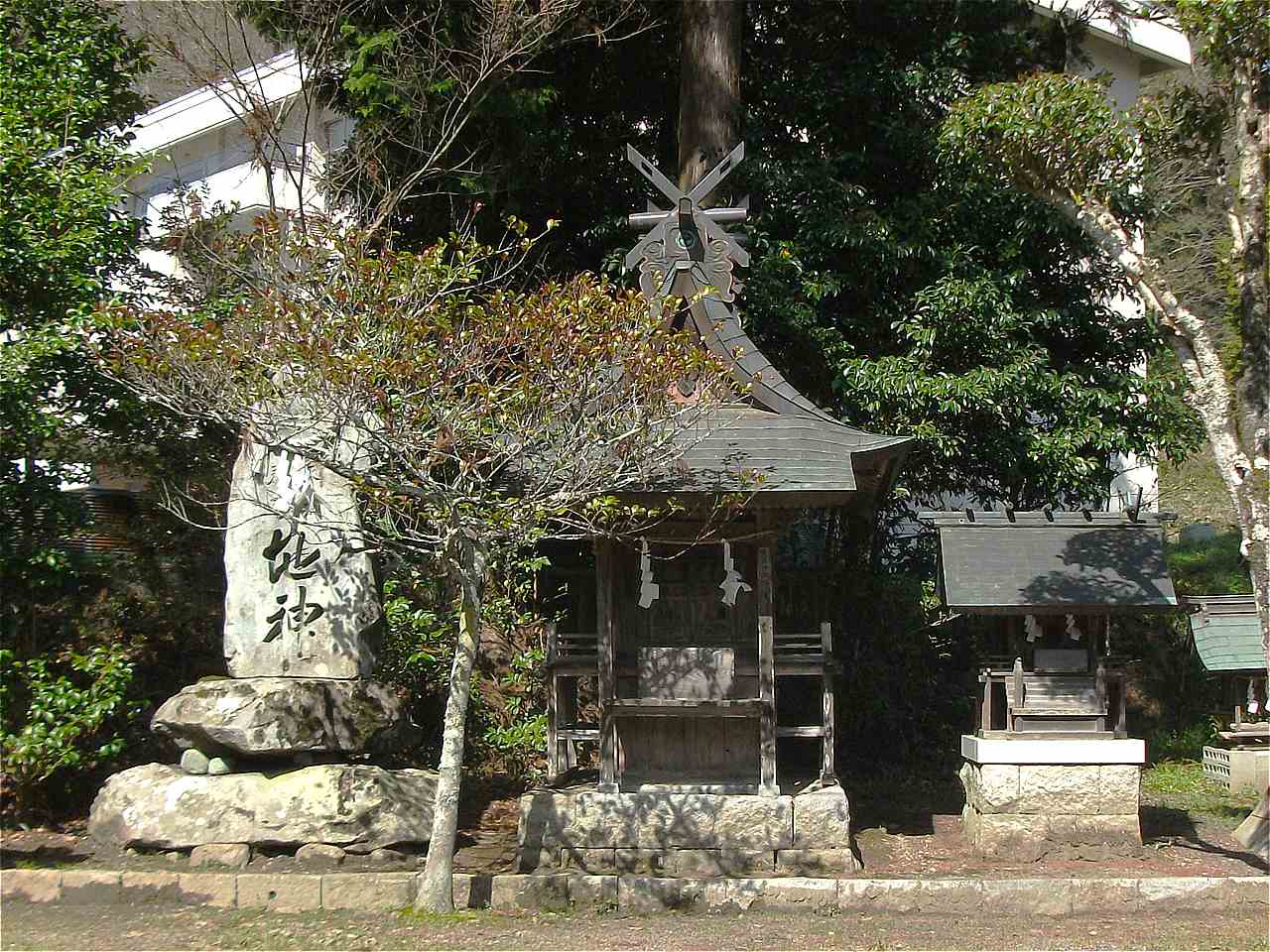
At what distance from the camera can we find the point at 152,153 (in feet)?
36.7

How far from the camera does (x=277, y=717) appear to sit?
30.5 ft

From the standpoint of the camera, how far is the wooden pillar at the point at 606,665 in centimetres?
945

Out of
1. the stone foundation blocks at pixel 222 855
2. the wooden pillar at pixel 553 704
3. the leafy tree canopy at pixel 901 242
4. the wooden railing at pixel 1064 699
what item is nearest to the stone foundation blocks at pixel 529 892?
the wooden pillar at pixel 553 704

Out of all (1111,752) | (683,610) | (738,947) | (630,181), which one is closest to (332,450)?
(683,610)

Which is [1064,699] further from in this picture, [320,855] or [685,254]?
[320,855]

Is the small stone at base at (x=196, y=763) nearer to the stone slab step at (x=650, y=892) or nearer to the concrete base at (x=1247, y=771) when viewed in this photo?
the stone slab step at (x=650, y=892)

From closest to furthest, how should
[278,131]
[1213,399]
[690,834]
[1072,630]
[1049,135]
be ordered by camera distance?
[1213,399] → [690,834] → [1049,135] → [1072,630] → [278,131]

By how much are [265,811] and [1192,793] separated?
32.7 ft

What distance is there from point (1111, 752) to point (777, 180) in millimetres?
7370

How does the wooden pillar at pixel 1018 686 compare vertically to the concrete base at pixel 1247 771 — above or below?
above

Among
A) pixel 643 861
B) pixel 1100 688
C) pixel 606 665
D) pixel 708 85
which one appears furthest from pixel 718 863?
pixel 708 85

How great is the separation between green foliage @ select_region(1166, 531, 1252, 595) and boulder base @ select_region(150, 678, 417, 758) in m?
11.4

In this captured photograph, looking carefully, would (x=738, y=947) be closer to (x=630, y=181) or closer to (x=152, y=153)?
(x=152, y=153)

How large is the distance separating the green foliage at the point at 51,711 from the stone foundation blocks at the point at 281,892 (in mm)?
2720
